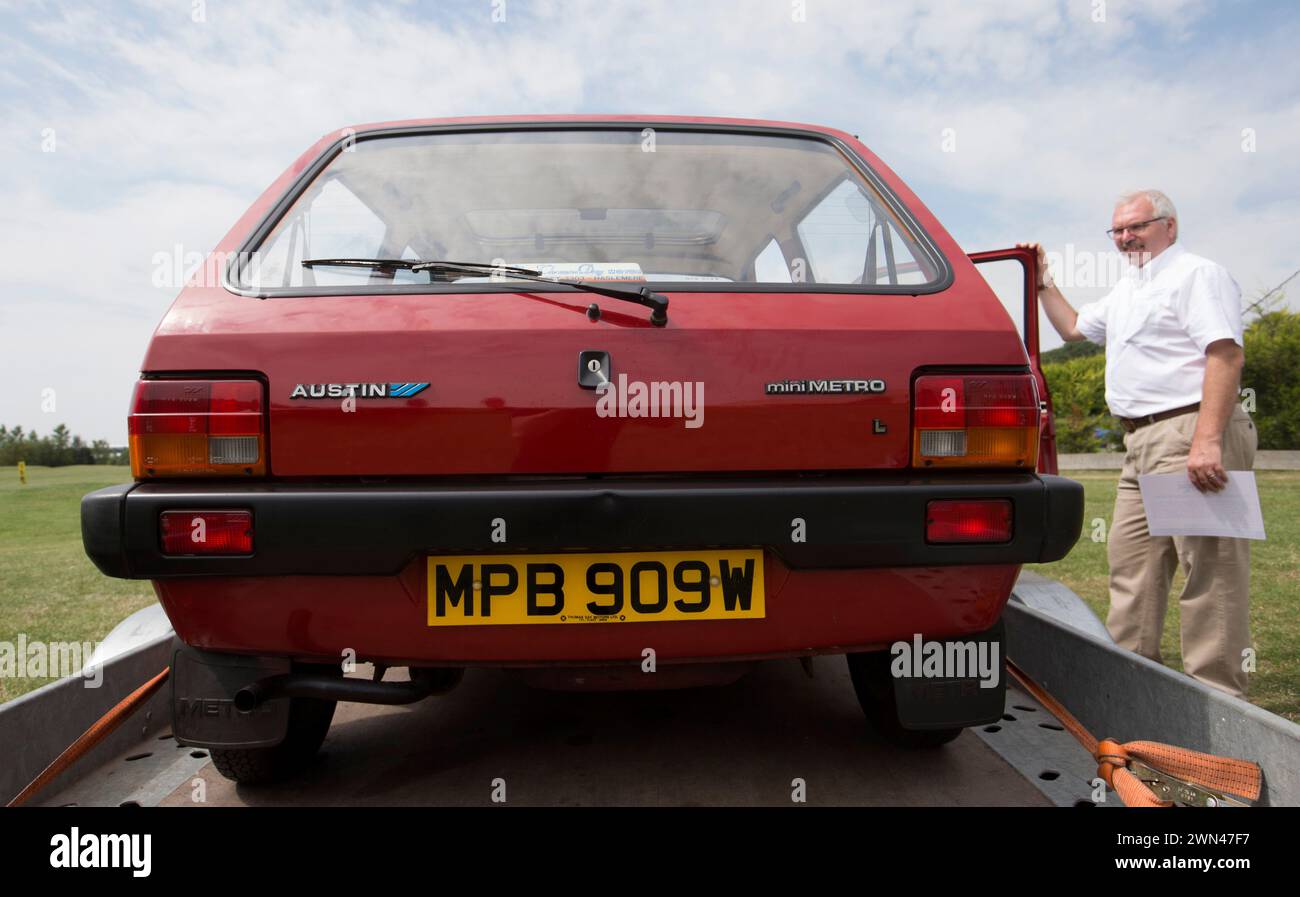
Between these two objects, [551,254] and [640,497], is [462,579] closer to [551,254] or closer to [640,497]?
[640,497]

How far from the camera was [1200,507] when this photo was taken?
8.82 feet

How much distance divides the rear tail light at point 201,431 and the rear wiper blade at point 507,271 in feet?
1.41

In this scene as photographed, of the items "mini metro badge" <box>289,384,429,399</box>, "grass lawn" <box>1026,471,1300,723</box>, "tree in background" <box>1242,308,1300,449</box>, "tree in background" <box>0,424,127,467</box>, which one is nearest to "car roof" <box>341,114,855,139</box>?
"mini metro badge" <box>289,384,429,399</box>

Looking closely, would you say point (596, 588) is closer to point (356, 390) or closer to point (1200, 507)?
point (356, 390)

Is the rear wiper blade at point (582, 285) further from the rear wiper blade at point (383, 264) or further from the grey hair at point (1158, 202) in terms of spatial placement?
the grey hair at point (1158, 202)

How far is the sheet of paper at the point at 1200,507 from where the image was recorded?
8.54ft

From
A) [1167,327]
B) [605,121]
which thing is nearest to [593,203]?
[605,121]

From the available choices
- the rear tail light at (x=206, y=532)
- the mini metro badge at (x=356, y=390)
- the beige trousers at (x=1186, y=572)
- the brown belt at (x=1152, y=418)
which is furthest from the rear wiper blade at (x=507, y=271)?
the brown belt at (x=1152, y=418)

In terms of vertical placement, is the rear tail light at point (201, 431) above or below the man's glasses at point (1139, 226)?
below

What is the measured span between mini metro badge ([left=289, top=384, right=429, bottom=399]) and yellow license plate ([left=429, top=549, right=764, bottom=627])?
13.7 inches

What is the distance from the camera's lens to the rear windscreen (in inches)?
86.7

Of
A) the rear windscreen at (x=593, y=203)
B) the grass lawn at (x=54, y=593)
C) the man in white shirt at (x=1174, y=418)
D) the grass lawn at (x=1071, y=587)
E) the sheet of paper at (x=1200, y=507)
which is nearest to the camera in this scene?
the rear windscreen at (x=593, y=203)

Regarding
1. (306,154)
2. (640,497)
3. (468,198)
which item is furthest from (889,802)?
(306,154)

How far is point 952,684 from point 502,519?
107 cm
